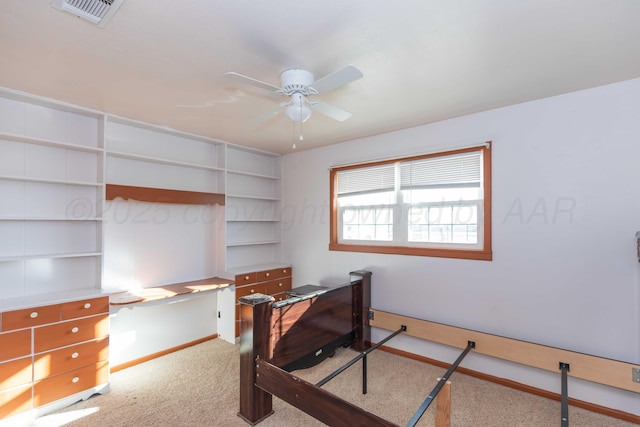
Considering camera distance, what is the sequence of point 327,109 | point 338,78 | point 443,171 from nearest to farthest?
point 338,78, point 327,109, point 443,171

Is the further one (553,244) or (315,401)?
(553,244)

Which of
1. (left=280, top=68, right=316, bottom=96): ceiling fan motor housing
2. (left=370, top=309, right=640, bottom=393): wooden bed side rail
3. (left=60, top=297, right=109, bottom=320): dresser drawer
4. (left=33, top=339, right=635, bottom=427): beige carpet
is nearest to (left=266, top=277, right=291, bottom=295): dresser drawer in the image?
(left=33, top=339, right=635, bottom=427): beige carpet

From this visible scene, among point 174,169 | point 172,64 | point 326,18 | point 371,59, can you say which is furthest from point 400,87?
point 174,169

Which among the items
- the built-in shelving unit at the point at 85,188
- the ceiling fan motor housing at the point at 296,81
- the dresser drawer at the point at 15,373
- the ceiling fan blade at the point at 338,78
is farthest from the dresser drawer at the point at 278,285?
the ceiling fan blade at the point at 338,78

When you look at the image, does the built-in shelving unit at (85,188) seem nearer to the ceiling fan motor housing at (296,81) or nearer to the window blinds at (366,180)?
the window blinds at (366,180)

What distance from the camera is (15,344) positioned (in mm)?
2174

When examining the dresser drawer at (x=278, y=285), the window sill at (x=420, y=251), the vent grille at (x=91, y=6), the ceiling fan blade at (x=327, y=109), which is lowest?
the dresser drawer at (x=278, y=285)

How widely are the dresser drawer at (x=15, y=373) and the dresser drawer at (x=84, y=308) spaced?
351 millimetres

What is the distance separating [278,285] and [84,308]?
2187 mm

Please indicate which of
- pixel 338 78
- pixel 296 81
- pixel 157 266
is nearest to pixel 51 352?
pixel 157 266

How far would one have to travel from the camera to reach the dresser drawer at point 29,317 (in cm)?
215

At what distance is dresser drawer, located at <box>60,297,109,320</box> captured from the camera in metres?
2.40

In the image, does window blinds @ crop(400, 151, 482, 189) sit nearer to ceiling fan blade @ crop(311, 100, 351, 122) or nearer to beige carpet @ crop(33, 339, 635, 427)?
ceiling fan blade @ crop(311, 100, 351, 122)

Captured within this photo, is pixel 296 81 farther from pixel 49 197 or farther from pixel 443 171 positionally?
pixel 49 197
